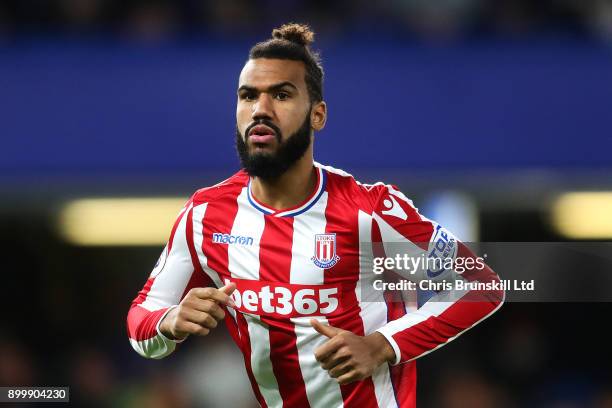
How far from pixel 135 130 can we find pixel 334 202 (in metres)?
3.23

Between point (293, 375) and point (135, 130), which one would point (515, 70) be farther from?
point (293, 375)

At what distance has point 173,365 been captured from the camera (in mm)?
7348

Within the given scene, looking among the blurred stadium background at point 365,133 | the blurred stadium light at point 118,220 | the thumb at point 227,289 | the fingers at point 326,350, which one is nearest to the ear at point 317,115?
the thumb at point 227,289

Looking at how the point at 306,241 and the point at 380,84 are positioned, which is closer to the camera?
the point at 306,241

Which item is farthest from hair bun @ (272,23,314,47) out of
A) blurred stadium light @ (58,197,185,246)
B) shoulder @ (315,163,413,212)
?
blurred stadium light @ (58,197,185,246)

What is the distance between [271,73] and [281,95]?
84 millimetres

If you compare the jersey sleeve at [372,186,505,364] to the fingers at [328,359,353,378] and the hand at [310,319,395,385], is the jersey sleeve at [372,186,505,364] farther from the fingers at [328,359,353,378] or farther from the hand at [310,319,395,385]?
the fingers at [328,359,353,378]

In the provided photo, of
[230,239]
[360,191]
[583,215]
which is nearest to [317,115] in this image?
[360,191]

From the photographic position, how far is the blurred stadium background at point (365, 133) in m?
6.64

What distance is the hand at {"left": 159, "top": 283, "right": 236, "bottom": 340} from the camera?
3264 mm

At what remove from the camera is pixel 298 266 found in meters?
3.69

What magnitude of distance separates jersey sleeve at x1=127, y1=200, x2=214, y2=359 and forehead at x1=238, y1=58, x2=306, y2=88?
0.52m

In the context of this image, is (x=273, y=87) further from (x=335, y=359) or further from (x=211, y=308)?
(x=335, y=359)

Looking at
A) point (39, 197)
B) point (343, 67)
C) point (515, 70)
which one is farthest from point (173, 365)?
point (515, 70)
